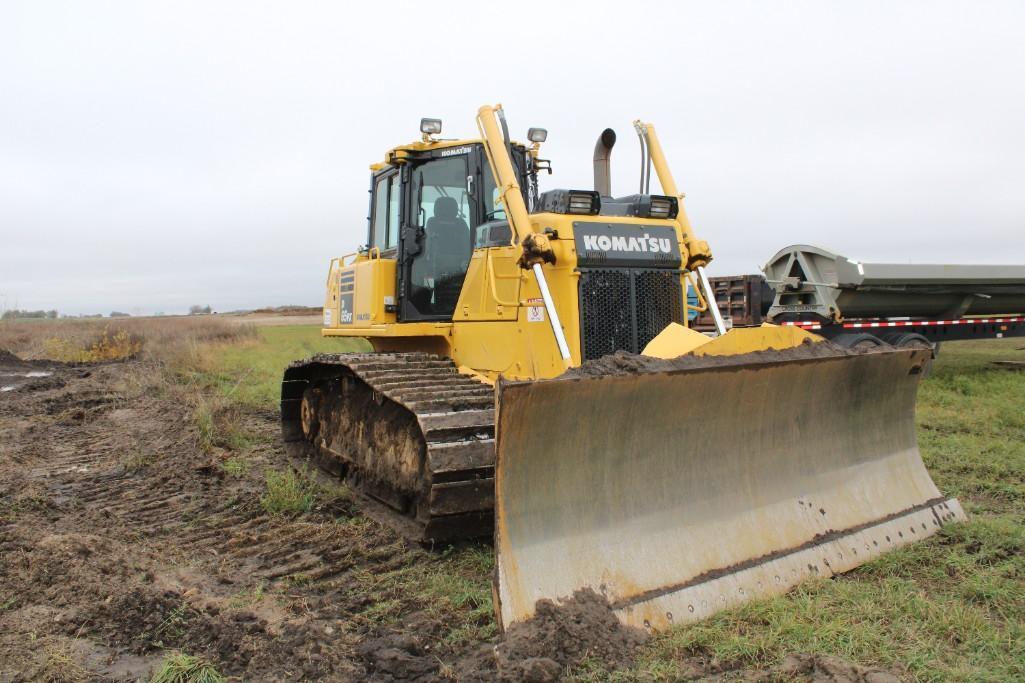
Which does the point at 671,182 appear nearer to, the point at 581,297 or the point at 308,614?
the point at 581,297

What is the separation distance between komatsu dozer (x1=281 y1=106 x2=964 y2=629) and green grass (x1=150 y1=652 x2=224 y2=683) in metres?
1.21

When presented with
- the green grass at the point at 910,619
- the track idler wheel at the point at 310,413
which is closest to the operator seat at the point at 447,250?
the track idler wheel at the point at 310,413

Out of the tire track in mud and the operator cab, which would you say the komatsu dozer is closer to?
the operator cab

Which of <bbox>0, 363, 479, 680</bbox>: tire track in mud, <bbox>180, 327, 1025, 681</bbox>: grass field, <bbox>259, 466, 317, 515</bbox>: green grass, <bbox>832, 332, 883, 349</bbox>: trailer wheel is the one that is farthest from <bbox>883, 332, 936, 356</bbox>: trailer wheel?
<bbox>259, 466, 317, 515</bbox>: green grass

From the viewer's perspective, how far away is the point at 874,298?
12.4m

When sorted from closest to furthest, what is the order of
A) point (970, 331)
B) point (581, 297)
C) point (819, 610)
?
1. point (819, 610)
2. point (581, 297)
3. point (970, 331)

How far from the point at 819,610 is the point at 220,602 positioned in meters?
2.86

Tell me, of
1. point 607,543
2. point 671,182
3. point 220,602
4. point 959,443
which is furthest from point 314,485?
point 959,443

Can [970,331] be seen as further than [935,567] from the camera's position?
Yes

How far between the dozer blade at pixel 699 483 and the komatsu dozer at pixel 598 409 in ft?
0.04

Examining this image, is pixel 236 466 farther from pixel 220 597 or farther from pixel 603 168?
pixel 603 168

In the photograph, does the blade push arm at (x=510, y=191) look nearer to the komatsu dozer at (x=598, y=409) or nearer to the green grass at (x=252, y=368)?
the komatsu dozer at (x=598, y=409)

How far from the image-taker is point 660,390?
3957 mm

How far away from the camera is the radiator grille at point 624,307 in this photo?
16.1 feet
